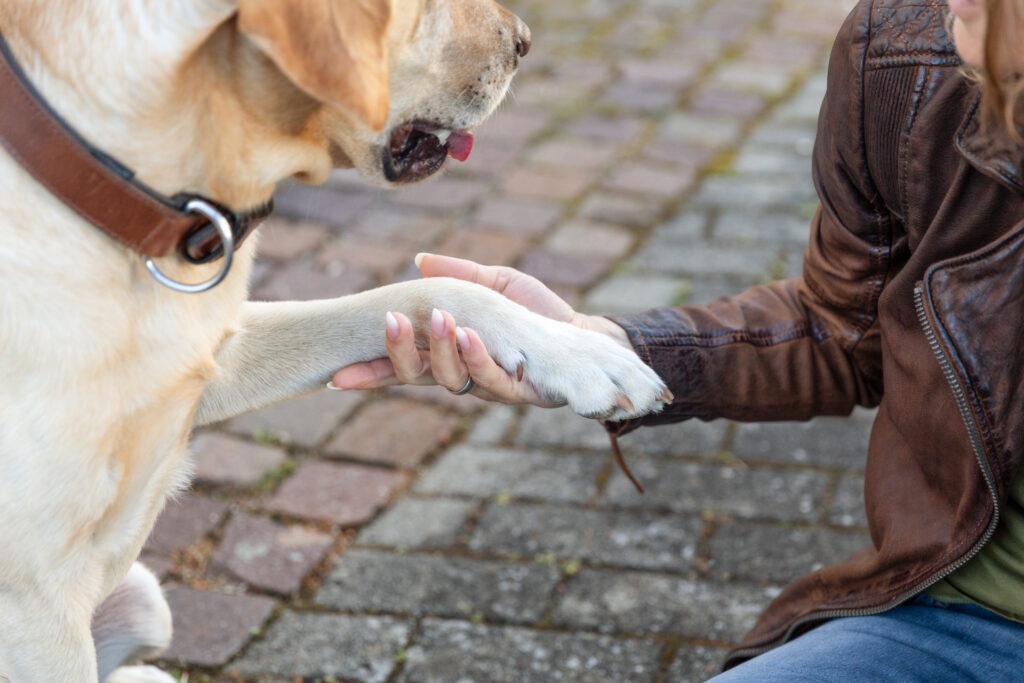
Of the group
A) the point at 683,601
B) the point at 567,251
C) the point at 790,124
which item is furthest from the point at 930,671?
the point at 790,124

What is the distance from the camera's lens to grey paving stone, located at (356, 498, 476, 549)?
10.5 ft

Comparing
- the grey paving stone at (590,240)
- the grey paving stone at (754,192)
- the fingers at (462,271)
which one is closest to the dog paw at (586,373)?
the fingers at (462,271)

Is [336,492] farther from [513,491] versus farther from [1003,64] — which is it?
[1003,64]

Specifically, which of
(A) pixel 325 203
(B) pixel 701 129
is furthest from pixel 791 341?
(B) pixel 701 129

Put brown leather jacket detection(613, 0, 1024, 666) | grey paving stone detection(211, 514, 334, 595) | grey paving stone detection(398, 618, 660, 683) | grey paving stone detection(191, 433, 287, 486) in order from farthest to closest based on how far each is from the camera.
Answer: grey paving stone detection(191, 433, 287, 486) < grey paving stone detection(211, 514, 334, 595) < grey paving stone detection(398, 618, 660, 683) < brown leather jacket detection(613, 0, 1024, 666)

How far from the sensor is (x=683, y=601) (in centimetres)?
293

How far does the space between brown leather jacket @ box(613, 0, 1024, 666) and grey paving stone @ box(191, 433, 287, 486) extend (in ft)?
4.76

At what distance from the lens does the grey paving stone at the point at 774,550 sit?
302 cm

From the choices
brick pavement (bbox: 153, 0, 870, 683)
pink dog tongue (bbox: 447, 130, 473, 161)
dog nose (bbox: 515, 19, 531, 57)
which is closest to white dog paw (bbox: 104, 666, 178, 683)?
brick pavement (bbox: 153, 0, 870, 683)

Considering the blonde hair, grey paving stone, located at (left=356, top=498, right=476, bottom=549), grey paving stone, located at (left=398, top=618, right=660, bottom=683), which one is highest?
the blonde hair

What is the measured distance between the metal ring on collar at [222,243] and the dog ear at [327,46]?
0.87 ft

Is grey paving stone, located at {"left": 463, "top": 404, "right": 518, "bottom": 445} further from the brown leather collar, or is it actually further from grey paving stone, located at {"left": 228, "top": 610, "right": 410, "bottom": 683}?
the brown leather collar

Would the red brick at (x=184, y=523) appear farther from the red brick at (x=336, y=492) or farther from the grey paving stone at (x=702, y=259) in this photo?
the grey paving stone at (x=702, y=259)

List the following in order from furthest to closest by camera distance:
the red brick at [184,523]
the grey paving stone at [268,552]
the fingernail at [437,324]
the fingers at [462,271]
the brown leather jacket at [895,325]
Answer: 1. the red brick at [184,523]
2. the grey paving stone at [268,552]
3. the fingers at [462,271]
4. the fingernail at [437,324]
5. the brown leather jacket at [895,325]
